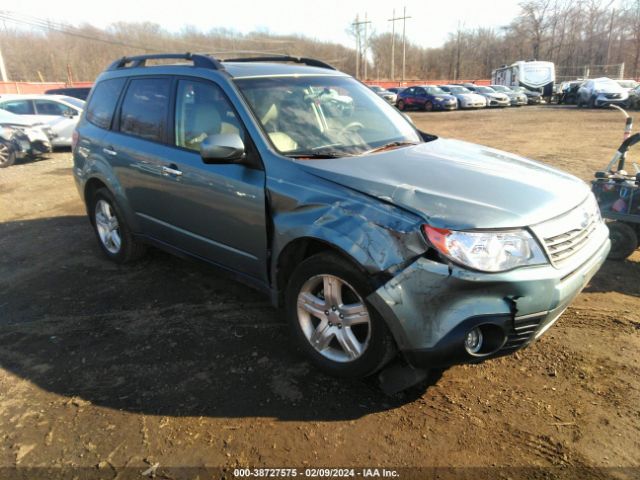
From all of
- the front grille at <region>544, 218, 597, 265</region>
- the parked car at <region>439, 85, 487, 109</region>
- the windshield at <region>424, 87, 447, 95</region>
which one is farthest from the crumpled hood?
the parked car at <region>439, 85, 487, 109</region>

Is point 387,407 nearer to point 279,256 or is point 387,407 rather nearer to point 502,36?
point 279,256

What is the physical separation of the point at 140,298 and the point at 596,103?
3194cm

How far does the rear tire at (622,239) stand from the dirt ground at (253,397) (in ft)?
1.28

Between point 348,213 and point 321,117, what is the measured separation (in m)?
1.23

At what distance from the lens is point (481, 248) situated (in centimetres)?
239

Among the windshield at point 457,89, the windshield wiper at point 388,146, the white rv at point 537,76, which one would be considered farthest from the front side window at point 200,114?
the white rv at point 537,76

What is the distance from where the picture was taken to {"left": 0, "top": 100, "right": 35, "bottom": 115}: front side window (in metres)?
12.9

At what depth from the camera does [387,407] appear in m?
2.80

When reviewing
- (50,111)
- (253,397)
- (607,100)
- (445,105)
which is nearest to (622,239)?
(253,397)

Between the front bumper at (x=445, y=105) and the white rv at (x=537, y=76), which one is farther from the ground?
the white rv at (x=537, y=76)

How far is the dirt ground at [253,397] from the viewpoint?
245cm

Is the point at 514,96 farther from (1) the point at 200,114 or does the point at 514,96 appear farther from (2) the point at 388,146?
(1) the point at 200,114

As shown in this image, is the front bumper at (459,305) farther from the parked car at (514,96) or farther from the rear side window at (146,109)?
the parked car at (514,96)

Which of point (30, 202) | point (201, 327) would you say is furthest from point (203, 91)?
point (30, 202)
